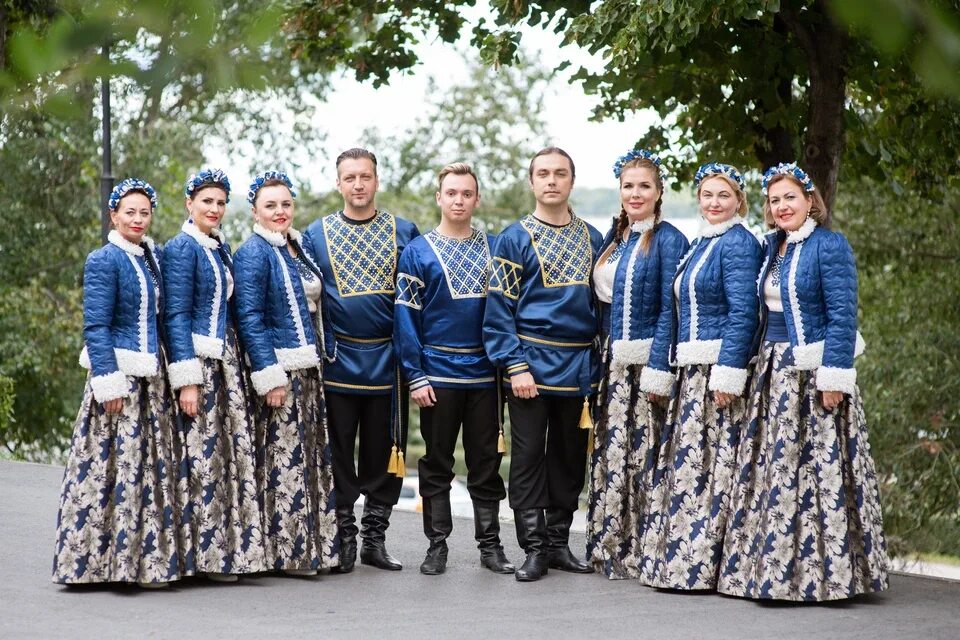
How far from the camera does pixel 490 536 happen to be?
18.3 ft

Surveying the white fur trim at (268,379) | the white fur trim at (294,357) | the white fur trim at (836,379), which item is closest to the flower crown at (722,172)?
the white fur trim at (836,379)

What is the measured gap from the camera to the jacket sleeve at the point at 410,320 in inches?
211

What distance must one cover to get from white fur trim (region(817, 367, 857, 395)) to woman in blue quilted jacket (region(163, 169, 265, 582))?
7.56ft

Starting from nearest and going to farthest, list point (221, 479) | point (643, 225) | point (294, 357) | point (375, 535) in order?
1. point (221, 479)
2. point (294, 357)
3. point (643, 225)
4. point (375, 535)

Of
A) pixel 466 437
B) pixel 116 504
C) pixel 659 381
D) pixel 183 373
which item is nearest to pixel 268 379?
pixel 183 373

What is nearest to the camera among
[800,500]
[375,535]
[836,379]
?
[836,379]

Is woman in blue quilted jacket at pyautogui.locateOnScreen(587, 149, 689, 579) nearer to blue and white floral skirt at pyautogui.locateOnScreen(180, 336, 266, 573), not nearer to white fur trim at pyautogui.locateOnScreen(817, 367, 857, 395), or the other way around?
white fur trim at pyautogui.locateOnScreen(817, 367, 857, 395)

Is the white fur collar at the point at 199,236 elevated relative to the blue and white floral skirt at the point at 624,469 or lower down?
elevated

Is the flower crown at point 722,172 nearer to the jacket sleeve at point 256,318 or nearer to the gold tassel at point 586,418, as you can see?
the gold tassel at point 586,418

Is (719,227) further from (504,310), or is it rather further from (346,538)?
(346,538)

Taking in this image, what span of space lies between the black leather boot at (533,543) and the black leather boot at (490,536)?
0.41ft

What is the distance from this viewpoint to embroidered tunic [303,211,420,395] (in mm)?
5480

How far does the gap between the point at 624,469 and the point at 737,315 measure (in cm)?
Answer: 87

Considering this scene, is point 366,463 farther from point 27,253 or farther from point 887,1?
point 27,253
